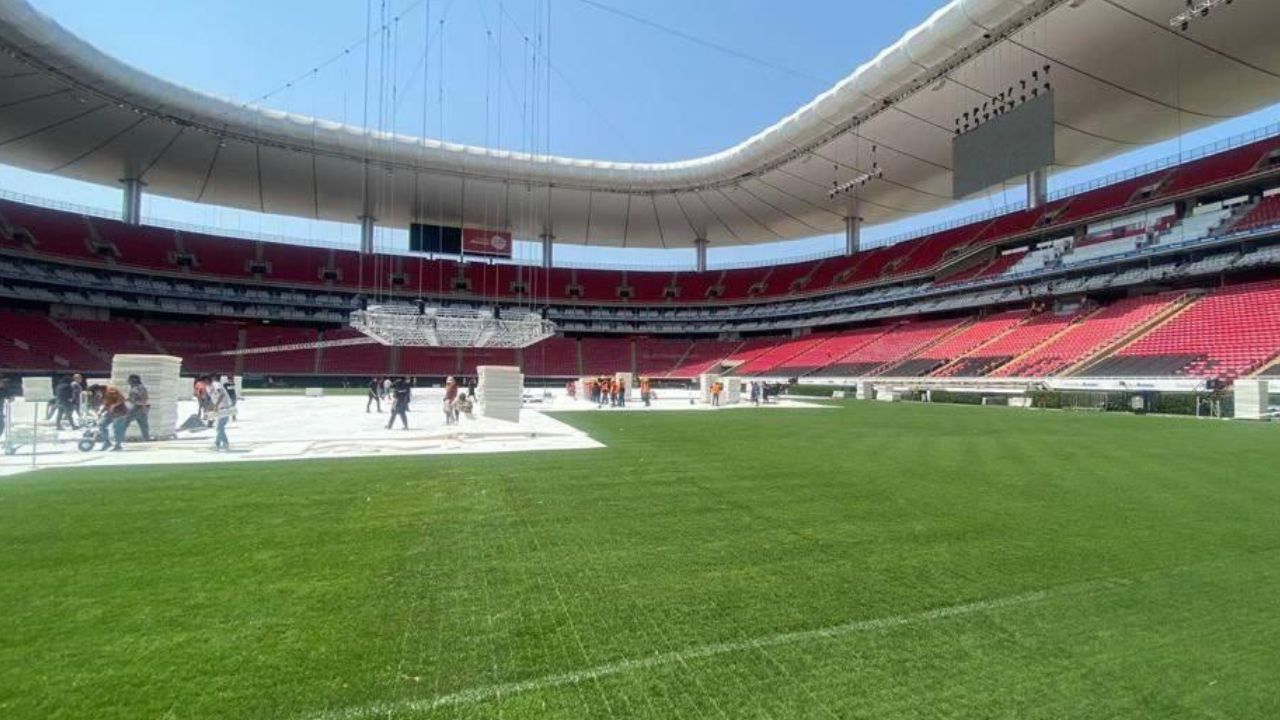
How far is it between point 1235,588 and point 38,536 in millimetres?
9575

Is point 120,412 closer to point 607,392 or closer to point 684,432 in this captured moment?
point 684,432

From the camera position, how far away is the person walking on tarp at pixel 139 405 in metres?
12.0

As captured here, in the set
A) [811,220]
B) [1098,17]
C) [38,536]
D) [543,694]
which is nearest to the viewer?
[543,694]

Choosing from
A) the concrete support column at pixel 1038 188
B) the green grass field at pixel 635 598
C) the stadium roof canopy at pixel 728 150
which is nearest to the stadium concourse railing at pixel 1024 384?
the stadium roof canopy at pixel 728 150

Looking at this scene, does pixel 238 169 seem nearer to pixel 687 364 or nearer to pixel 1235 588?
pixel 687 364

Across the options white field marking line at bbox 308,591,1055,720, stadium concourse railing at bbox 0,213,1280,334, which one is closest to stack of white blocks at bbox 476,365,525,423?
white field marking line at bbox 308,591,1055,720

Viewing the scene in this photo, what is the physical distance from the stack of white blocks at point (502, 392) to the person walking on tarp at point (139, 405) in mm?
7622

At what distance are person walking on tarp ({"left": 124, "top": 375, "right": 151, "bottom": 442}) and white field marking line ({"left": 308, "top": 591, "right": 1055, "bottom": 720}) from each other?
12.7 m

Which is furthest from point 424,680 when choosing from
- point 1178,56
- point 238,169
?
point 238,169

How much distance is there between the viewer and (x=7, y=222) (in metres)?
41.0

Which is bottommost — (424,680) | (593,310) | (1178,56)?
(424,680)

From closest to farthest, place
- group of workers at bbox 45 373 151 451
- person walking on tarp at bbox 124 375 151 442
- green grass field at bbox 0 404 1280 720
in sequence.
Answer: green grass field at bbox 0 404 1280 720 → group of workers at bbox 45 373 151 451 → person walking on tarp at bbox 124 375 151 442

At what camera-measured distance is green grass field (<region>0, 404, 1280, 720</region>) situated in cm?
277

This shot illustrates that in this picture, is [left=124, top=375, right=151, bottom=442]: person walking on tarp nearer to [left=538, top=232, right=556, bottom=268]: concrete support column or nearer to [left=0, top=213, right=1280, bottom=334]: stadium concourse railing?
[left=0, top=213, right=1280, bottom=334]: stadium concourse railing
